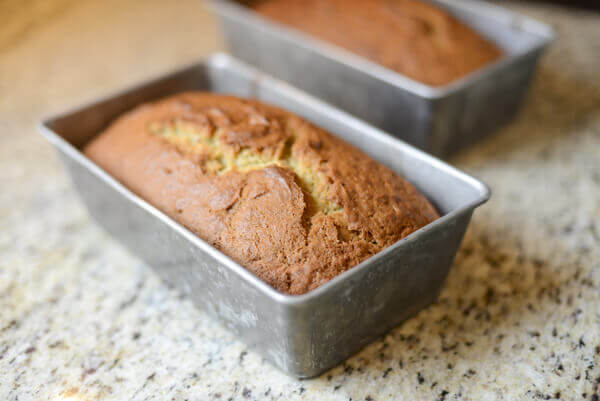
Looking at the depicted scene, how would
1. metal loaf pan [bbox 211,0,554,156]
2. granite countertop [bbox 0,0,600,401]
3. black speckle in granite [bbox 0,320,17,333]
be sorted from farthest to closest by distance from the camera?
1. metal loaf pan [bbox 211,0,554,156]
2. black speckle in granite [bbox 0,320,17,333]
3. granite countertop [bbox 0,0,600,401]

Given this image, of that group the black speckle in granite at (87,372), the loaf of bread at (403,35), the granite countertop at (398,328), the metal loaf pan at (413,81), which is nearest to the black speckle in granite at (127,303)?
Answer: the granite countertop at (398,328)

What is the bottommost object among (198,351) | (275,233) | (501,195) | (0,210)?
(0,210)

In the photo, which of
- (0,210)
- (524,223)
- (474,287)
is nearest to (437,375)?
(474,287)

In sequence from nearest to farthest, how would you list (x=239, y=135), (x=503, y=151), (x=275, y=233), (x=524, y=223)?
(x=275, y=233) → (x=239, y=135) → (x=524, y=223) → (x=503, y=151)

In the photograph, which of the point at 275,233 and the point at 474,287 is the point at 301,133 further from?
the point at 474,287

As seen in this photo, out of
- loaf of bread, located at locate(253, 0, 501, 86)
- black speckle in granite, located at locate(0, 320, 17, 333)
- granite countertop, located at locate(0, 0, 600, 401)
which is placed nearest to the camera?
granite countertop, located at locate(0, 0, 600, 401)

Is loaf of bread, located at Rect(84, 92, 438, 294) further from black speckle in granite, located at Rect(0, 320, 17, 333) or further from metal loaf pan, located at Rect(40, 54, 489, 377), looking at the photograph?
black speckle in granite, located at Rect(0, 320, 17, 333)

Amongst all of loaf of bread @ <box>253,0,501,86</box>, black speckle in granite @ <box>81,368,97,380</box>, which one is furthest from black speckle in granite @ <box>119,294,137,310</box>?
loaf of bread @ <box>253,0,501,86</box>

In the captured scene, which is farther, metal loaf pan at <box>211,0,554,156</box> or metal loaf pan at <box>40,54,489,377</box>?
metal loaf pan at <box>211,0,554,156</box>
